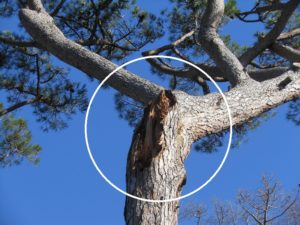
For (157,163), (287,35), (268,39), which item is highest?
(287,35)

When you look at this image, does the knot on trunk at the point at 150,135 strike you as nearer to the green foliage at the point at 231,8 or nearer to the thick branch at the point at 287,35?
the thick branch at the point at 287,35

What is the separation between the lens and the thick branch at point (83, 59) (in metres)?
2.32

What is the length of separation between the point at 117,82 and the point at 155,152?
0.74 m

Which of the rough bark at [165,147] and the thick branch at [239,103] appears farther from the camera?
the thick branch at [239,103]

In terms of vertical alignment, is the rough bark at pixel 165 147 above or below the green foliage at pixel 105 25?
below

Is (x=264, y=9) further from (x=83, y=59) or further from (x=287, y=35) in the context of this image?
(x=83, y=59)

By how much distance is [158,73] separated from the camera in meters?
4.09

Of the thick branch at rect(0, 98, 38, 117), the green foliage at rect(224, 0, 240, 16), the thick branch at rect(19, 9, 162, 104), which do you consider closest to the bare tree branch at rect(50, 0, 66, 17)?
the thick branch at rect(0, 98, 38, 117)

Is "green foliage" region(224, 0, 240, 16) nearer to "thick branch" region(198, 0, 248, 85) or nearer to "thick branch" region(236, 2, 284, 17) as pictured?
"thick branch" region(236, 2, 284, 17)

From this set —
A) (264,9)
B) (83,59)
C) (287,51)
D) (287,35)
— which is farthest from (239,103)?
(264,9)

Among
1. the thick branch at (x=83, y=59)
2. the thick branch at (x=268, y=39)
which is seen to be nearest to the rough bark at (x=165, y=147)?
the thick branch at (x=83, y=59)

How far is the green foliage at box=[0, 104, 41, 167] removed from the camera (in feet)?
12.0

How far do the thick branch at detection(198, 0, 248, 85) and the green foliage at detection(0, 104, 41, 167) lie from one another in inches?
62.2

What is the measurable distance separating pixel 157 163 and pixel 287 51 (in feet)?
5.45
